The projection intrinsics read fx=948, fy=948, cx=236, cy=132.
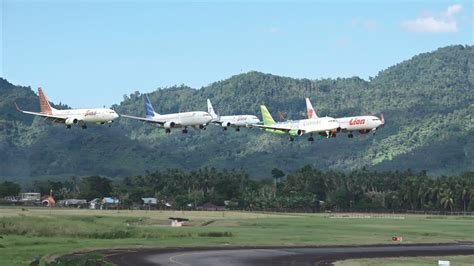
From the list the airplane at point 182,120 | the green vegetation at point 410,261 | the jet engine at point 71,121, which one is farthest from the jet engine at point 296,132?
the green vegetation at point 410,261

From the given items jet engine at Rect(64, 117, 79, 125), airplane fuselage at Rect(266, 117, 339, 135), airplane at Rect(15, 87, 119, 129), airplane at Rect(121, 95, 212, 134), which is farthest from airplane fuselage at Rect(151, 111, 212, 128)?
jet engine at Rect(64, 117, 79, 125)

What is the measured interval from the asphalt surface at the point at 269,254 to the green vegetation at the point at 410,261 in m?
2.78

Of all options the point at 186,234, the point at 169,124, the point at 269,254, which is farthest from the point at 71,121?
the point at 269,254

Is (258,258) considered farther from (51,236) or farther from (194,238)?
(51,236)

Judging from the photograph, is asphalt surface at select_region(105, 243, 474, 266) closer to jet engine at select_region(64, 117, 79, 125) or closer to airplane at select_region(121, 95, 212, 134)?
jet engine at select_region(64, 117, 79, 125)

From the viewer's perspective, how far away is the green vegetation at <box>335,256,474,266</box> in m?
98.7

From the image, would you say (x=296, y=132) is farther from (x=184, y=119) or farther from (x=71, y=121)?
(x=71, y=121)

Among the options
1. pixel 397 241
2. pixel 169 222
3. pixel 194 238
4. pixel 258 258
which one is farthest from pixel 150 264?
pixel 169 222

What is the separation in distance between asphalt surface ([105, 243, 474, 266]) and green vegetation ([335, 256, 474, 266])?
9.12ft

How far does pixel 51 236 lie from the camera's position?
13462 centimetres

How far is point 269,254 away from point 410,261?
16406 millimetres

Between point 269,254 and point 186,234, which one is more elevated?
point 186,234

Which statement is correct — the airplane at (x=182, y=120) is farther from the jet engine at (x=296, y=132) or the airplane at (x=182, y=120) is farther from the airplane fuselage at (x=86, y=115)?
the jet engine at (x=296, y=132)

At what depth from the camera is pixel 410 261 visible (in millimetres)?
102438
